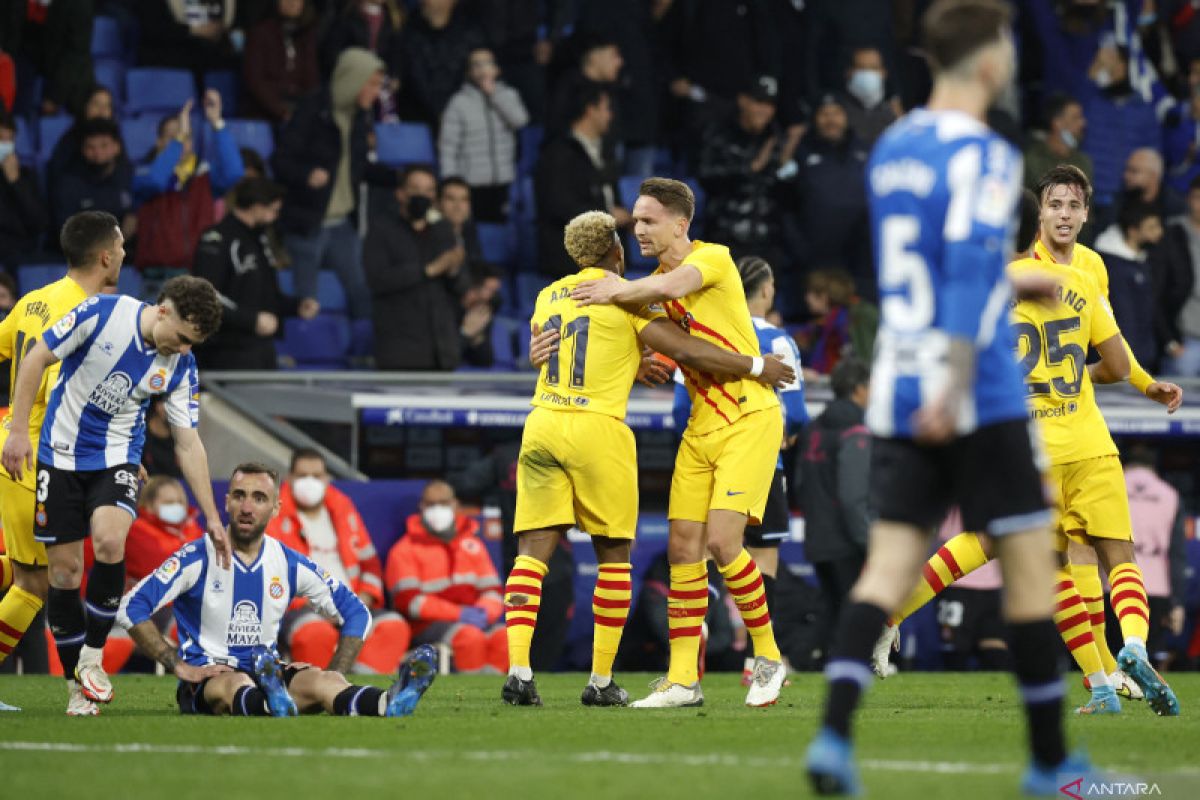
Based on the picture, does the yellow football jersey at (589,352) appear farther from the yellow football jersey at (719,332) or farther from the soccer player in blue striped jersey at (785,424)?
the soccer player in blue striped jersey at (785,424)

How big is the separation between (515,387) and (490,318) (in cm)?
139

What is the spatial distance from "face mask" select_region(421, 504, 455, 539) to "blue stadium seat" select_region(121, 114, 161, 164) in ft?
16.3

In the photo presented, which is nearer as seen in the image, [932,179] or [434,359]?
[932,179]

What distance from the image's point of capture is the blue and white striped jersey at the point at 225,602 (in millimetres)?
8711

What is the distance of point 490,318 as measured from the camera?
16.9 meters

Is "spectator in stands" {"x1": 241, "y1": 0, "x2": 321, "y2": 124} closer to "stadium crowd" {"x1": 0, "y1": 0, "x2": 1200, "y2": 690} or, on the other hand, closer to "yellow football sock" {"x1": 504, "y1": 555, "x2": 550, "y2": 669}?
"stadium crowd" {"x1": 0, "y1": 0, "x2": 1200, "y2": 690}

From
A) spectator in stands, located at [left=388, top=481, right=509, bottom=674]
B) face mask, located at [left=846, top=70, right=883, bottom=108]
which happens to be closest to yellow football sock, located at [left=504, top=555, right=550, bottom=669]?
spectator in stands, located at [left=388, top=481, right=509, bottom=674]

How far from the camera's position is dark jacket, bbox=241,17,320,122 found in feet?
57.0

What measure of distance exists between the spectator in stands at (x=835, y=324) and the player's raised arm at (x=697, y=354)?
722cm

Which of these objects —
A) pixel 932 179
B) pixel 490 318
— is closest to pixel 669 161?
pixel 490 318

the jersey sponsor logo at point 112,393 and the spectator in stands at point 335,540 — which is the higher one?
the jersey sponsor logo at point 112,393

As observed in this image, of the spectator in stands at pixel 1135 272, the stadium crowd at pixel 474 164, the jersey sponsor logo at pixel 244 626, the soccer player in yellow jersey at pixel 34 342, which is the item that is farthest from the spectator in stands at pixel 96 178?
the spectator in stands at pixel 1135 272

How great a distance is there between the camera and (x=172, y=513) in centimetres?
1343

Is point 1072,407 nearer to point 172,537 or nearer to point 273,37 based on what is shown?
point 172,537
